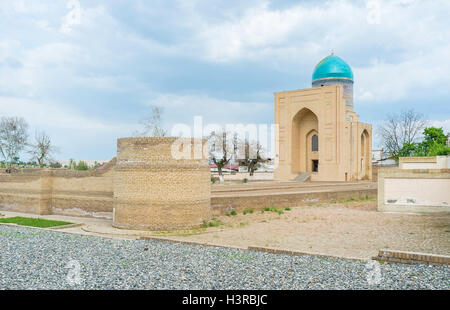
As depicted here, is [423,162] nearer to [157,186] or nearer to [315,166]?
[315,166]

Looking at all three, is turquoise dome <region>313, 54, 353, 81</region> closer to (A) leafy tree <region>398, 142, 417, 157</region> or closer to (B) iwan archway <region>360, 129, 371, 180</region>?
(B) iwan archway <region>360, 129, 371, 180</region>

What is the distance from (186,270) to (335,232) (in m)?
6.28

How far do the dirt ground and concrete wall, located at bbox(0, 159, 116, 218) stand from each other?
4.73m

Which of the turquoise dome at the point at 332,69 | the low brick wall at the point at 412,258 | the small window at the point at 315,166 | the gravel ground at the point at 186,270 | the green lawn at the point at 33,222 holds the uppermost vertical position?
the turquoise dome at the point at 332,69

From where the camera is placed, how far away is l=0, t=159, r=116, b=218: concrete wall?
16234mm

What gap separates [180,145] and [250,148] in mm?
32673

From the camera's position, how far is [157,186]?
12727 millimetres

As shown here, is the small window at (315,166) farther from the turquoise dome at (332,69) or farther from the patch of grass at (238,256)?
the patch of grass at (238,256)

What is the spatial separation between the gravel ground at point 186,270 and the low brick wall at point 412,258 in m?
0.21

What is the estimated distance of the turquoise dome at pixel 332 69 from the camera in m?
37.3

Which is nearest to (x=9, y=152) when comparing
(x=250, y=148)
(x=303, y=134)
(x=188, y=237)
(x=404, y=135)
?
(x=250, y=148)

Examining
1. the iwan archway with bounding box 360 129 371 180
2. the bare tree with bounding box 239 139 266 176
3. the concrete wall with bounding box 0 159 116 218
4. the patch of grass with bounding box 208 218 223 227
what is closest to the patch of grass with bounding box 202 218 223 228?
the patch of grass with bounding box 208 218 223 227

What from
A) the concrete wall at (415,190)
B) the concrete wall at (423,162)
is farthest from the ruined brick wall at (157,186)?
the concrete wall at (423,162)

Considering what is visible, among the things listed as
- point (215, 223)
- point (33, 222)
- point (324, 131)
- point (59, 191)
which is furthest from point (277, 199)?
point (324, 131)
